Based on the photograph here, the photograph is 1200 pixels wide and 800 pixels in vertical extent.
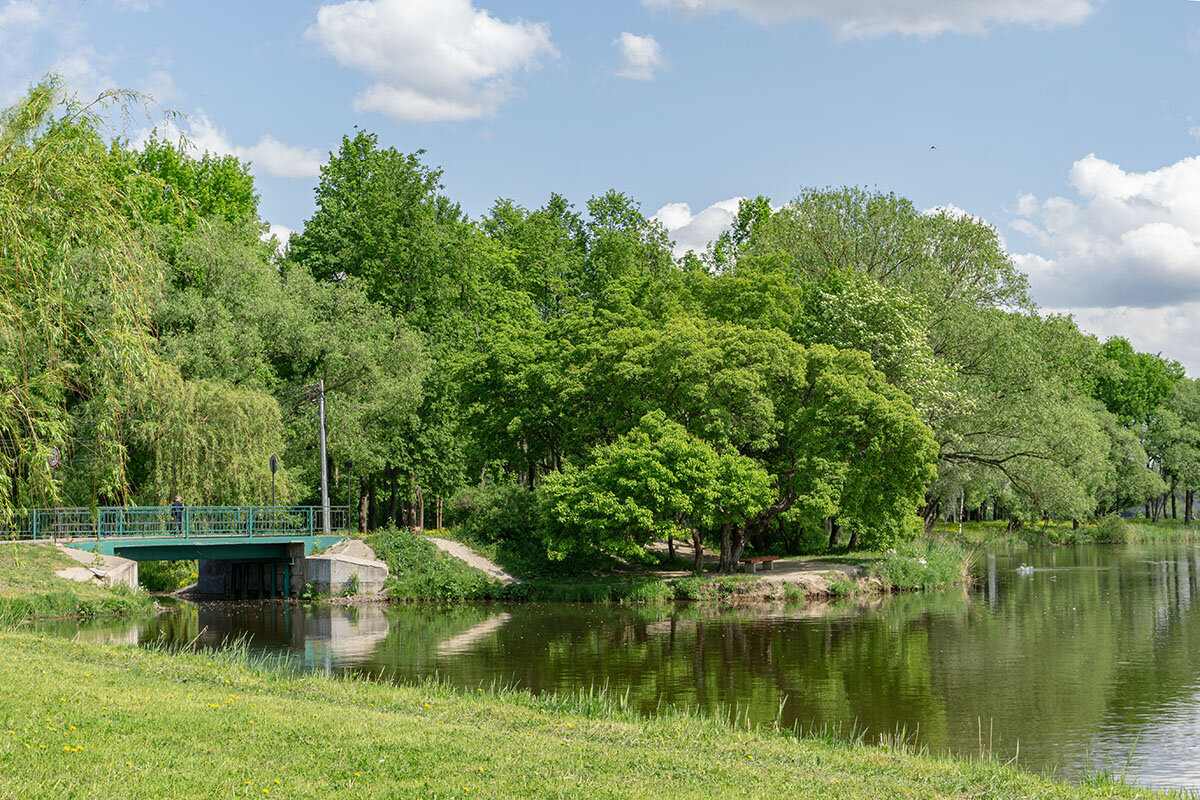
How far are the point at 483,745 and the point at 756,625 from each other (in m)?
20.8

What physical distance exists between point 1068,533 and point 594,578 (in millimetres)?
46862

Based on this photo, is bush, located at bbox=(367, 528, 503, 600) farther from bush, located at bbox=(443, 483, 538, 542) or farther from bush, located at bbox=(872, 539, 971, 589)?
bush, located at bbox=(872, 539, 971, 589)

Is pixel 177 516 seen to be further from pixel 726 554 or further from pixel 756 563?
pixel 756 563

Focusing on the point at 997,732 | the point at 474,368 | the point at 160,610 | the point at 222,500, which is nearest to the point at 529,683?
the point at 997,732

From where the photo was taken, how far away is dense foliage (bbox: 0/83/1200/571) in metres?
37.9

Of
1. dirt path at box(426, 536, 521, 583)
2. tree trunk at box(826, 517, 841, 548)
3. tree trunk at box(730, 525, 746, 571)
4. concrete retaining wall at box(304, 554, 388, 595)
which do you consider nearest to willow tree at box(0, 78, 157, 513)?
concrete retaining wall at box(304, 554, 388, 595)

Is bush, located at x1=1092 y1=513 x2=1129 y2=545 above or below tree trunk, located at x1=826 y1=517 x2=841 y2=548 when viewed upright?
below

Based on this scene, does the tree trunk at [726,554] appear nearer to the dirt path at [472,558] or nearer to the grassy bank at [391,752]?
the dirt path at [472,558]

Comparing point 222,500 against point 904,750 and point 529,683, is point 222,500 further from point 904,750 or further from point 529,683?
point 904,750

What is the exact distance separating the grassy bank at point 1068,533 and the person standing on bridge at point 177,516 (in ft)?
157

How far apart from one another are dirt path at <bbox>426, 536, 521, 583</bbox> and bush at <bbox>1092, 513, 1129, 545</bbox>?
1971 inches

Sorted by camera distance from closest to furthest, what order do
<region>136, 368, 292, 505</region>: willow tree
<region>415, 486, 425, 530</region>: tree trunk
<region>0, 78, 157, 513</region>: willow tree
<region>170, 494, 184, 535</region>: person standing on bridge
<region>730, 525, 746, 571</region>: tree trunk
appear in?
<region>0, 78, 157, 513</region>: willow tree, <region>170, 494, 184, 535</region>: person standing on bridge, <region>136, 368, 292, 505</region>: willow tree, <region>730, 525, 746, 571</region>: tree trunk, <region>415, 486, 425, 530</region>: tree trunk

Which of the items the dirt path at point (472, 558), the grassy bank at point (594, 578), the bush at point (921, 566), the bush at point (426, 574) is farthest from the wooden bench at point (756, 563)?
the bush at point (426, 574)

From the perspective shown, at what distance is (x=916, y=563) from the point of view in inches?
1677
